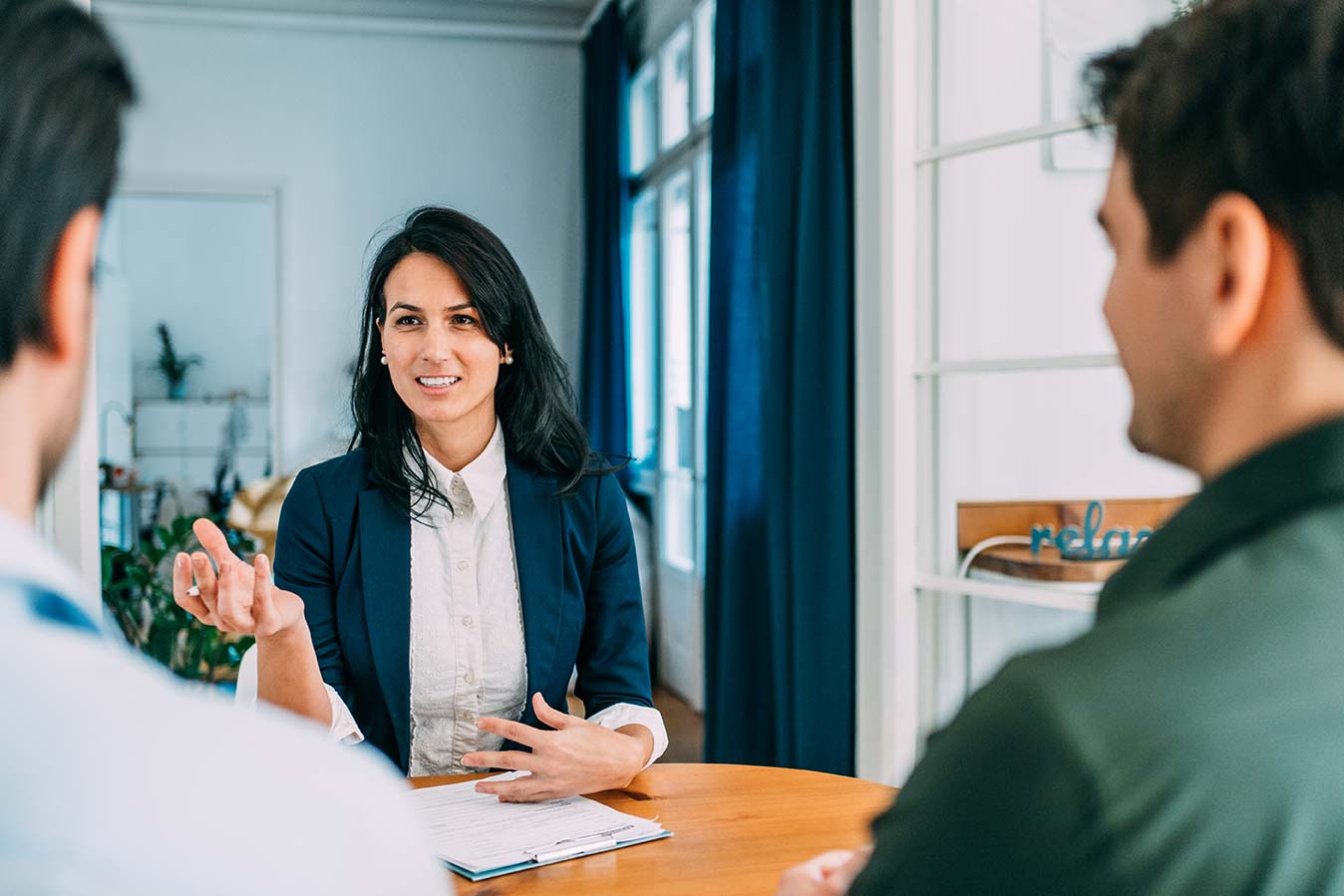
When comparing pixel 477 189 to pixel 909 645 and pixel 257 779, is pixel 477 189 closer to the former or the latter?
pixel 909 645

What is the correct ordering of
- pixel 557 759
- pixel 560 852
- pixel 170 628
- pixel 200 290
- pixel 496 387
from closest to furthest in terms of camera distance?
pixel 560 852
pixel 557 759
pixel 496 387
pixel 170 628
pixel 200 290

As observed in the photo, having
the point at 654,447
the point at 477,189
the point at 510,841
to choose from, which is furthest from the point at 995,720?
the point at 477,189

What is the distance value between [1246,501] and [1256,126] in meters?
0.17

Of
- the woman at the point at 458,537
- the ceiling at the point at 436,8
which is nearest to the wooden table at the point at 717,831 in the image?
the woman at the point at 458,537

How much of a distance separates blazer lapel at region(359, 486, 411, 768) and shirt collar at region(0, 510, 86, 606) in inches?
48.0

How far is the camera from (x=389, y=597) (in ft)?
5.35

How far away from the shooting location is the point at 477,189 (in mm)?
5961

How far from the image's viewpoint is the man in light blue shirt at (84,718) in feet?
1.15

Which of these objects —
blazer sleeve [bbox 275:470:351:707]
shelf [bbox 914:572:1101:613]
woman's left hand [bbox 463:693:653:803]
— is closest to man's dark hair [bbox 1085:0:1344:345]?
woman's left hand [bbox 463:693:653:803]

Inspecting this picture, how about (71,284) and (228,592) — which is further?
(228,592)

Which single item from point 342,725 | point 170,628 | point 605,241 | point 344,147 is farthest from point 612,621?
point 344,147

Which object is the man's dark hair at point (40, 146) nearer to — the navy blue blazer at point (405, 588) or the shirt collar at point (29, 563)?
the shirt collar at point (29, 563)

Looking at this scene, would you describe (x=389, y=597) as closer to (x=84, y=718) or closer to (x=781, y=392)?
(x=84, y=718)

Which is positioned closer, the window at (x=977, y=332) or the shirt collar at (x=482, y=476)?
the shirt collar at (x=482, y=476)
